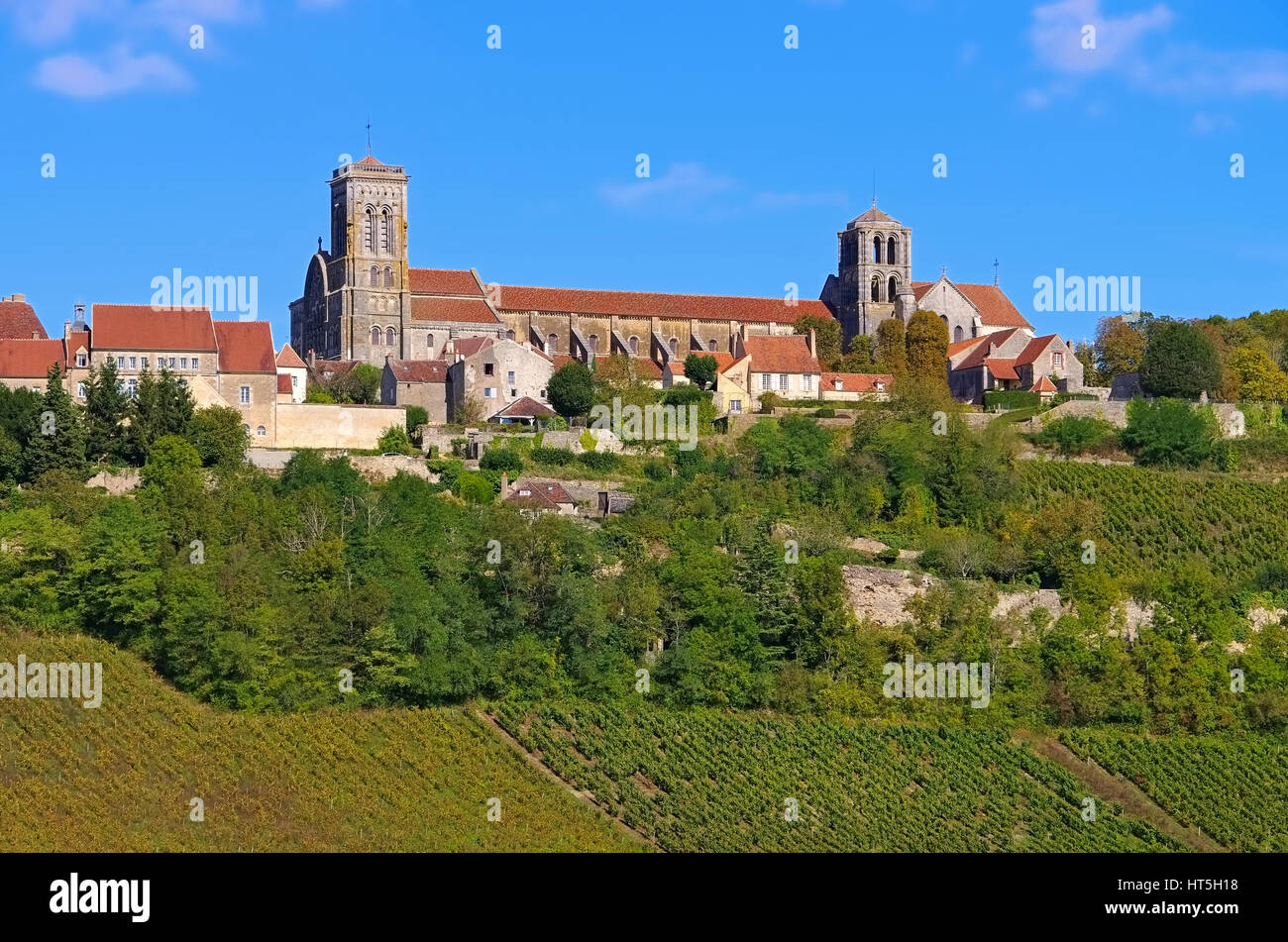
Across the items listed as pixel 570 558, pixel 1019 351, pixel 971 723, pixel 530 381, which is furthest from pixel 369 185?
pixel 971 723

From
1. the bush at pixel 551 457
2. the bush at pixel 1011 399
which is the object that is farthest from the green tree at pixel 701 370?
the bush at pixel 551 457

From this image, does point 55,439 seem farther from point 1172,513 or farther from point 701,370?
point 1172,513

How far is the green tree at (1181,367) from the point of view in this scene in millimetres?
63219

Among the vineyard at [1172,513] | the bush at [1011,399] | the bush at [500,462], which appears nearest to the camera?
the vineyard at [1172,513]

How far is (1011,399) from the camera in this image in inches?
2539

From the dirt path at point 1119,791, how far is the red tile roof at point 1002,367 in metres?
23.4

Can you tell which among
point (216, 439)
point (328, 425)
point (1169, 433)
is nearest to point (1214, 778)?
point (1169, 433)

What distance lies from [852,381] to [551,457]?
13025 mm

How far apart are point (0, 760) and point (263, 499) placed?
1110 centimetres

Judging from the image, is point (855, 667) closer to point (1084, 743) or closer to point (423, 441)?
point (1084, 743)

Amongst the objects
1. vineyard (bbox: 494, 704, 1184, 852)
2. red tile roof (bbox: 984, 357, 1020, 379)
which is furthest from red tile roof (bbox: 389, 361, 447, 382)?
vineyard (bbox: 494, 704, 1184, 852)

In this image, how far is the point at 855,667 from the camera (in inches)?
1841

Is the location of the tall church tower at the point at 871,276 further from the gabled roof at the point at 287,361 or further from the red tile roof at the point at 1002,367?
the gabled roof at the point at 287,361

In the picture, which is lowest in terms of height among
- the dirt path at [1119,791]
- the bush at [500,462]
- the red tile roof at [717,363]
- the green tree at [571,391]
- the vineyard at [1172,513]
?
the dirt path at [1119,791]
